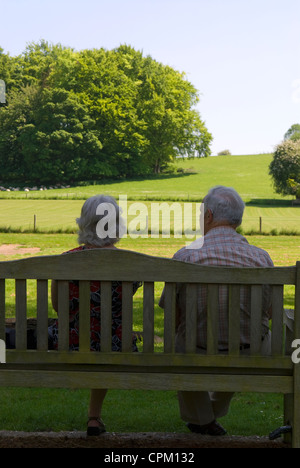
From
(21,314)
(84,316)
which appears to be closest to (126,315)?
(84,316)

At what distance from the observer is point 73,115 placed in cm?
7088

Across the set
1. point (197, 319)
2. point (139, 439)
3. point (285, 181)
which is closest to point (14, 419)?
point (139, 439)

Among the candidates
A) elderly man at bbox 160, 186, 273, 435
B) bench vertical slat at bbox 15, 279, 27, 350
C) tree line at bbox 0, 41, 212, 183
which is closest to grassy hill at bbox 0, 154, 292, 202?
tree line at bbox 0, 41, 212, 183

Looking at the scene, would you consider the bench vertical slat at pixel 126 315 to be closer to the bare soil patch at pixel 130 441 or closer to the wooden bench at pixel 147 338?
the wooden bench at pixel 147 338

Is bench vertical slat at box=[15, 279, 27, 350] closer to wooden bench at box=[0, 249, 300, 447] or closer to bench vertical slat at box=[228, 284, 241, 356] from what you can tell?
wooden bench at box=[0, 249, 300, 447]

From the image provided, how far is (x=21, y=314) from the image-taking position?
292 cm

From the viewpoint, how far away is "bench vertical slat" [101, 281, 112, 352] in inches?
113

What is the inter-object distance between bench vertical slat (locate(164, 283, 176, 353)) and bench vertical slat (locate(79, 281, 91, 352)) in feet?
1.20

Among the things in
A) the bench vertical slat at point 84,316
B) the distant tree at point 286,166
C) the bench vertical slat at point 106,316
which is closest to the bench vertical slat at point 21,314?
the bench vertical slat at point 84,316

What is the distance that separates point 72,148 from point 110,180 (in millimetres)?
5559

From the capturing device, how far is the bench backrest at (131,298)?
9.26ft

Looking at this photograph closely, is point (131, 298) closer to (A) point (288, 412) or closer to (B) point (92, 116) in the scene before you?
(A) point (288, 412)

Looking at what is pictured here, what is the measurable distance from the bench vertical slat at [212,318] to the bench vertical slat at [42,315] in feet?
2.51

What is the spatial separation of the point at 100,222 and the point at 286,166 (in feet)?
171
